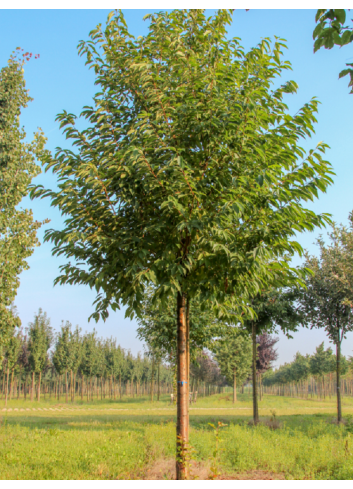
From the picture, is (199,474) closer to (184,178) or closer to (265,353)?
(184,178)

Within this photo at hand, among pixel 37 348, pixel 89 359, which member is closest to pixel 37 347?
pixel 37 348

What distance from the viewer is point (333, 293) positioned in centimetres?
1503

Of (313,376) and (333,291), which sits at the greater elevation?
(333,291)

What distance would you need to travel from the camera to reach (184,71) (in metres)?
4.68

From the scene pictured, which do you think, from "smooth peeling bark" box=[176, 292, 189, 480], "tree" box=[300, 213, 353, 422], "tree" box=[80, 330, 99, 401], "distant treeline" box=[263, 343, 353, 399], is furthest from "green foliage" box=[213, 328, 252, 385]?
"smooth peeling bark" box=[176, 292, 189, 480]

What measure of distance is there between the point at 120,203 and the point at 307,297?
13.1 metres

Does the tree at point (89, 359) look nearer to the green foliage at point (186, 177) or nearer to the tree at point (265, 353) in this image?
the tree at point (265, 353)

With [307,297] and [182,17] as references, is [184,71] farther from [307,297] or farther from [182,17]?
[307,297]

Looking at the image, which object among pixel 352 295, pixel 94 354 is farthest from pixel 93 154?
pixel 94 354

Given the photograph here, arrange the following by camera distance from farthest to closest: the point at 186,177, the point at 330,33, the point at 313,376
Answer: the point at 313,376 < the point at 186,177 < the point at 330,33

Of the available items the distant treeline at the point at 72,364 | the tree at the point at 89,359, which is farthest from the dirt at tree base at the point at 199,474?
the tree at the point at 89,359

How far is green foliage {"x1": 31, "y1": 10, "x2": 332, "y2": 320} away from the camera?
14.8 ft

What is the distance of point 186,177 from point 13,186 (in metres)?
10.0

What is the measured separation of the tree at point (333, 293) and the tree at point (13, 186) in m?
12.0
